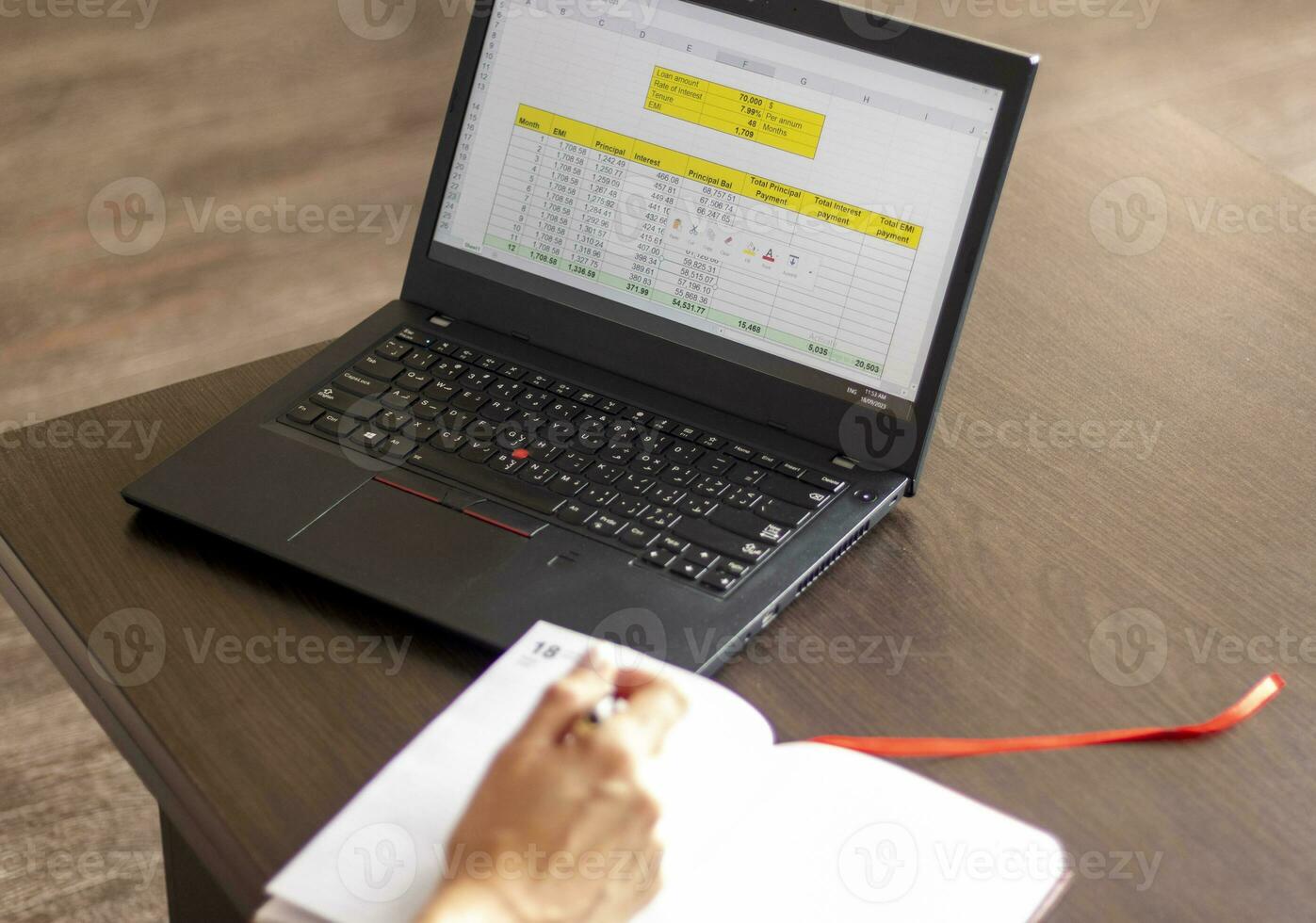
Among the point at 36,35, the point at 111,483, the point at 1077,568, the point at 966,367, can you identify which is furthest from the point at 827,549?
the point at 36,35

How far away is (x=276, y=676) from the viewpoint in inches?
28.2

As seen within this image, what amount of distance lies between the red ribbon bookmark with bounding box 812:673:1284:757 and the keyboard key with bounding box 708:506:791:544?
0.13 m

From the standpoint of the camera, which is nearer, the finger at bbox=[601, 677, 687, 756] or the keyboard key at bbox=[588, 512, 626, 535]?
the finger at bbox=[601, 677, 687, 756]

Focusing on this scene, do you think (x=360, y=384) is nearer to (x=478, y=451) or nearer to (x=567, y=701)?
(x=478, y=451)

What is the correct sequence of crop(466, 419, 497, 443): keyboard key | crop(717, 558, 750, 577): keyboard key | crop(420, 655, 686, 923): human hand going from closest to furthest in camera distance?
1. crop(420, 655, 686, 923): human hand
2. crop(717, 558, 750, 577): keyboard key
3. crop(466, 419, 497, 443): keyboard key

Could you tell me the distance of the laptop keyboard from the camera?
2.57ft

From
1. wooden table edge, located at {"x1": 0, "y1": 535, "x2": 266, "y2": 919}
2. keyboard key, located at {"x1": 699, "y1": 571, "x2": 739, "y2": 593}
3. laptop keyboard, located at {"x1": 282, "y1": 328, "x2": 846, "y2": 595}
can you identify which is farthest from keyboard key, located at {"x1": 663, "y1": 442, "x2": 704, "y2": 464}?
wooden table edge, located at {"x1": 0, "y1": 535, "x2": 266, "y2": 919}

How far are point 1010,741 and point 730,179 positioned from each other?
0.39m

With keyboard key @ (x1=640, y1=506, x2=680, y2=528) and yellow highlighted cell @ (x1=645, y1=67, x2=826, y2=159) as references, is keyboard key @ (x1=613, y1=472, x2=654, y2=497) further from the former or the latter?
yellow highlighted cell @ (x1=645, y1=67, x2=826, y2=159)

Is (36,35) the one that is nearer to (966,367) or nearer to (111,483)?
(111,483)

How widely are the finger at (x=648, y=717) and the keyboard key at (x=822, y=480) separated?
0.77 ft

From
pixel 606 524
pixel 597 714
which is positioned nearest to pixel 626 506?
pixel 606 524

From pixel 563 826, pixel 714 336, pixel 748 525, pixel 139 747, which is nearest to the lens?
pixel 563 826

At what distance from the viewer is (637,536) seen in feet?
2.57
